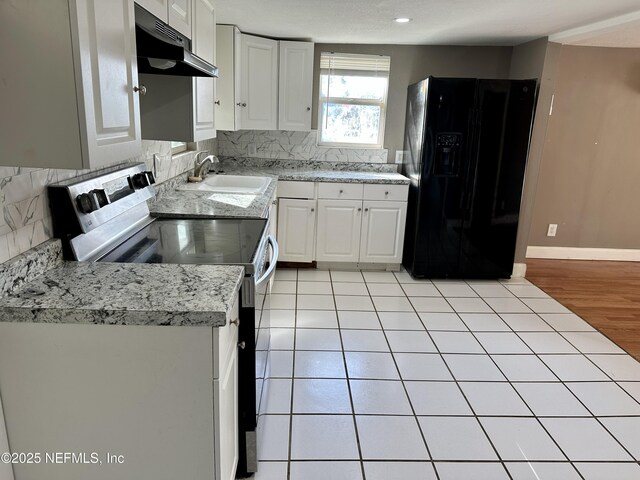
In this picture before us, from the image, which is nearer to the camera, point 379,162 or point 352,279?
point 352,279

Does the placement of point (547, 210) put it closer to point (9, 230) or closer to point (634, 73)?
point (634, 73)

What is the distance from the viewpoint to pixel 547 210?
15.0 ft

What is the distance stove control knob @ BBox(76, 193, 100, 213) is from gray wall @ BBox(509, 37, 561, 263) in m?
3.33

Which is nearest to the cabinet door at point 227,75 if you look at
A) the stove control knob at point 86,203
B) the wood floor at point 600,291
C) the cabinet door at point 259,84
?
the cabinet door at point 259,84

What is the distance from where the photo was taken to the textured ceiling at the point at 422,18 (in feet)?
8.74

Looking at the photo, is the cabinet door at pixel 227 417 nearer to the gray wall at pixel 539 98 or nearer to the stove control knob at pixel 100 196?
the stove control knob at pixel 100 196

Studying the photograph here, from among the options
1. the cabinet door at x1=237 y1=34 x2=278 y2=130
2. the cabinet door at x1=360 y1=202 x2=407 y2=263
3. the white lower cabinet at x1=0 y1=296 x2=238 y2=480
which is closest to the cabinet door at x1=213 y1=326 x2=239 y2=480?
the white lower cabinet at x1=0 y1=296 x2=238 y2=480

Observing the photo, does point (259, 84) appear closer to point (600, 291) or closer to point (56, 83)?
point (56, 83)

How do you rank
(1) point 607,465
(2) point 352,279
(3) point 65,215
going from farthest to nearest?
(2) point 352,279 < (1) point 607,465 < (3) point 65,215

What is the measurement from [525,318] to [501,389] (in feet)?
3.43

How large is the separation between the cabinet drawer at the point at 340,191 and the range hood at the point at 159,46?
201 cm

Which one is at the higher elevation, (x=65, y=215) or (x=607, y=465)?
(x=65, y=215)

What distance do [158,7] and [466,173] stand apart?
2679 millimetres

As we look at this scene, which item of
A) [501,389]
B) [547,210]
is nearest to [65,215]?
[501,389]
